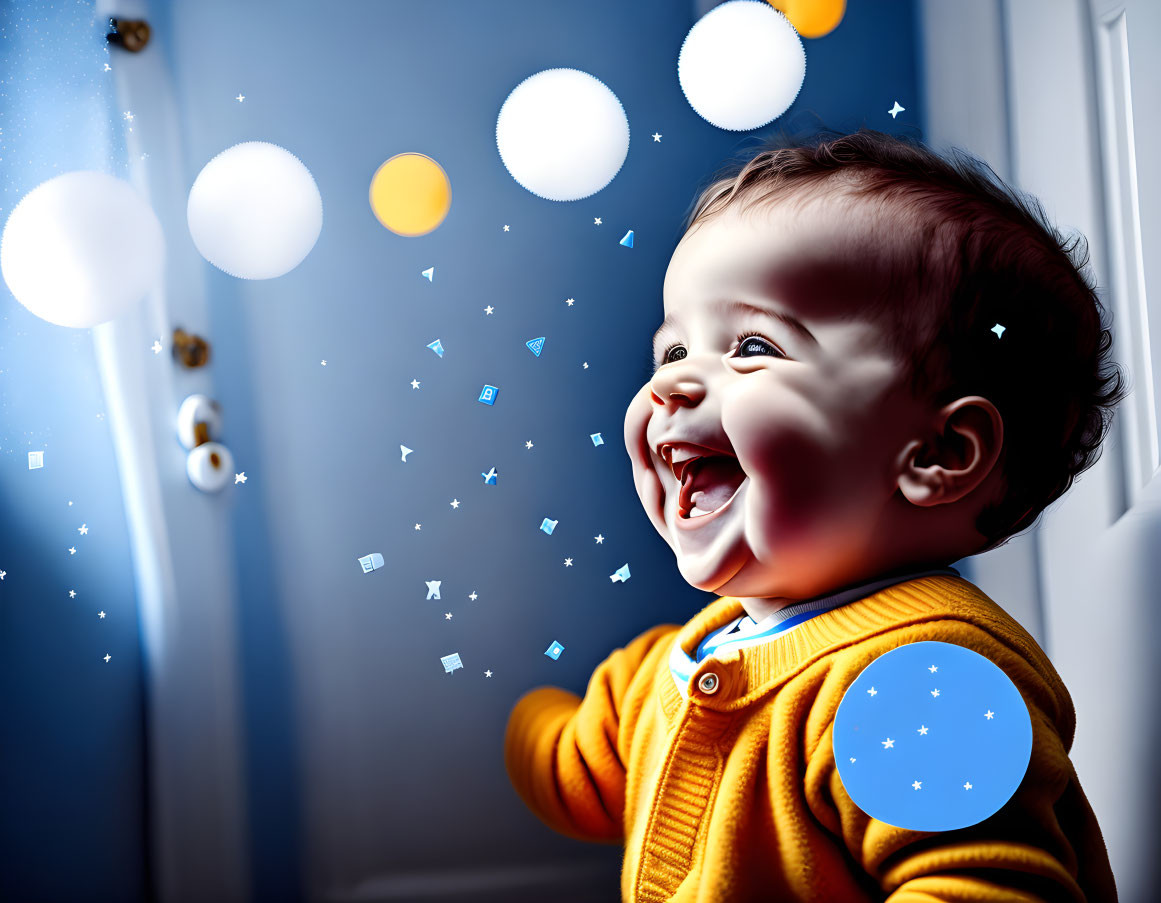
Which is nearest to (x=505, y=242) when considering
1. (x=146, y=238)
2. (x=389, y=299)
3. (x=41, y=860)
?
(x=389, y=299)

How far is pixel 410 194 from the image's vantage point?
37.2 inches

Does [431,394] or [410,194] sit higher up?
[410,194]

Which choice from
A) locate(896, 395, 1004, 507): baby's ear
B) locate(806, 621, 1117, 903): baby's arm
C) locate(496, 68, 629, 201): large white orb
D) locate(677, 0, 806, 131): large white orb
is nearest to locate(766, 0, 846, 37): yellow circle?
locate(677, 0, 806, 131): large white orb

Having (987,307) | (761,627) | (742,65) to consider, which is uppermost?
(742,65)

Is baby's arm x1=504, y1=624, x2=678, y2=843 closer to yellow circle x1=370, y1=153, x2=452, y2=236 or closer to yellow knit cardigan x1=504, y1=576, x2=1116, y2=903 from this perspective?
yellow knit cardigan x1=504, y1=576, x2=1116, y2=903

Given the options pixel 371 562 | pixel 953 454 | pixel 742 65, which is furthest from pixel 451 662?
pixel 742 65

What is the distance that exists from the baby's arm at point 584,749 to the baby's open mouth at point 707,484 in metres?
0.20

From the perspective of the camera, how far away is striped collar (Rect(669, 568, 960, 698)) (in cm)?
70

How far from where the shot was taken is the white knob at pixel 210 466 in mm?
894

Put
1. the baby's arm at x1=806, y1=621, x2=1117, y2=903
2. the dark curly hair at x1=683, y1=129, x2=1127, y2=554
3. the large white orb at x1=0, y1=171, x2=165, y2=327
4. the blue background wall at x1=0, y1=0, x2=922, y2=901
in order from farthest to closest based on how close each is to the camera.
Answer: the blue background wall at x1=0, y1=0, x2=922, y2=901 < the large white orb at x1=0, y1=171, x2=165, y2=327 < the dark curly hair at x1=683, y1=129, x2=1127, y2=554 < the baby's arm at x1=806, y1=621, x2=1117, y2=903

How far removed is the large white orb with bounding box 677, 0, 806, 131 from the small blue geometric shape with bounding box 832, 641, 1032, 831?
1.82 feet

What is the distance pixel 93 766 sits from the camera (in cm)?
83

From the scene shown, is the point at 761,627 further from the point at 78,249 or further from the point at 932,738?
the point at 78,249

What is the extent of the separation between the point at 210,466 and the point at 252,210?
249mm
